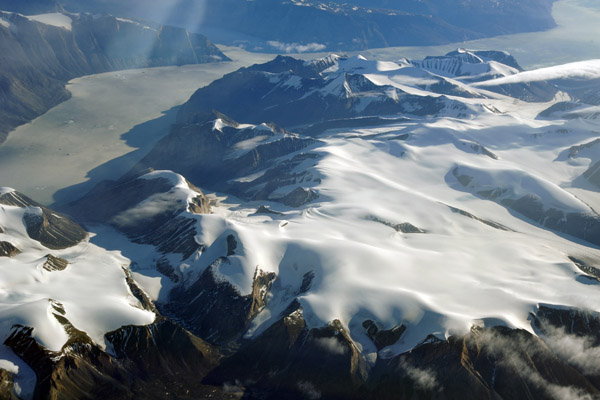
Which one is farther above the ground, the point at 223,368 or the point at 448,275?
the point at 448,275

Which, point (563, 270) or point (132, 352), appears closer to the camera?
point (132, 352)

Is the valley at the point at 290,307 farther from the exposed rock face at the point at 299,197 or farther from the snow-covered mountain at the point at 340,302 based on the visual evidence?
the exposed rock face at the point at 299,197

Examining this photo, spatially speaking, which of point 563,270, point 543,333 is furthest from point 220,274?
point 563,270

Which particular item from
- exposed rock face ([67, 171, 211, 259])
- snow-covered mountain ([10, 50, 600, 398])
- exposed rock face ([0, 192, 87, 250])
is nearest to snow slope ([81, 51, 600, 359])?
snow-covered mountain ([10, 50, 600, 398])

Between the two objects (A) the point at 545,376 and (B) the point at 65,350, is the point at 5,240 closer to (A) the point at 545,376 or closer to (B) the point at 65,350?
(B) the point at 65,350

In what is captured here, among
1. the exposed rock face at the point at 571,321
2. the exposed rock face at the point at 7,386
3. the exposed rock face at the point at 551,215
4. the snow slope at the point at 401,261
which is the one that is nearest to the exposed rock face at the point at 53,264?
the snow slope at the point at 401,261

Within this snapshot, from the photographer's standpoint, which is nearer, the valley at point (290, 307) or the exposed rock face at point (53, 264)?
the valley at point (290, 307)

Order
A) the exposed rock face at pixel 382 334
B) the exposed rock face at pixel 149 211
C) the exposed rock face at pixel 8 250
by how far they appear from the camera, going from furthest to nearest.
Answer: the exposed rock face at pixel 149 211 < the exposed rock face at pixel 8 250 < the exposed rock face at pixel 382 334
